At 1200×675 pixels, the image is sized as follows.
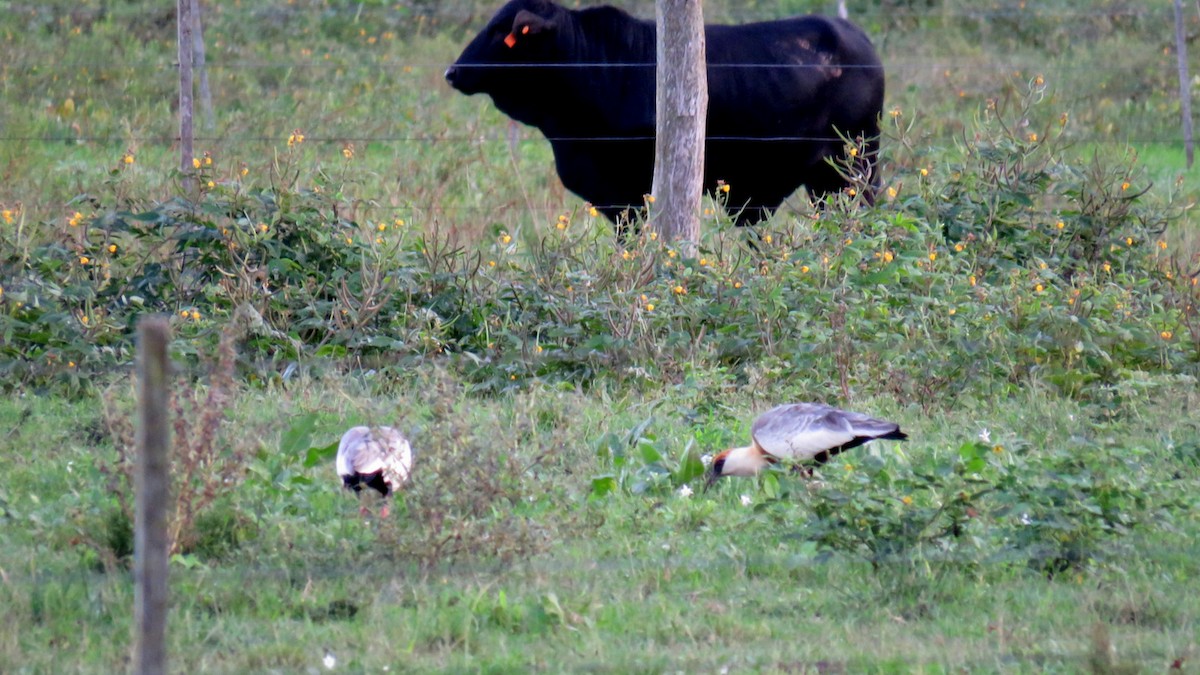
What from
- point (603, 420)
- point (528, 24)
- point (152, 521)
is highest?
point (528, 24)

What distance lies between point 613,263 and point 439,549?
3.01m

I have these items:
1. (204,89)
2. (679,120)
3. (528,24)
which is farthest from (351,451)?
(204,89)

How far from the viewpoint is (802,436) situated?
452 centimetres

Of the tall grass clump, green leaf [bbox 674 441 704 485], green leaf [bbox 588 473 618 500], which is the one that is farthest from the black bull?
the tall grass clump

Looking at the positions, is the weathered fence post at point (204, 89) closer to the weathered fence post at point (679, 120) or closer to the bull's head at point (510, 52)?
the bull's head at point (510, 52)

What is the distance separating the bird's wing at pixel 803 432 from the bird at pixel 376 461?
1216 mm

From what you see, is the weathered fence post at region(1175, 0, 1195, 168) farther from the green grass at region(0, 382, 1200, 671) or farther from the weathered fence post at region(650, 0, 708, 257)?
the green grass at region(0, 382, 1200, 671)

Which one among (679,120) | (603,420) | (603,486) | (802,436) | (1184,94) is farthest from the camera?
(1184,94)

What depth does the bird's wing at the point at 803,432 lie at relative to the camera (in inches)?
177

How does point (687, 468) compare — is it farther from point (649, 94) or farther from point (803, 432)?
point (649, 94)

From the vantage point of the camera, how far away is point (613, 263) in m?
6.59

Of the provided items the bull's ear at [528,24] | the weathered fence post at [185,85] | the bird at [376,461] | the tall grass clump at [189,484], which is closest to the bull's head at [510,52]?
the bull's ear at [528,24]

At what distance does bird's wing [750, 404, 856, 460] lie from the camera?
4.50m

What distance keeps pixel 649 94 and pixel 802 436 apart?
4.03 meters
